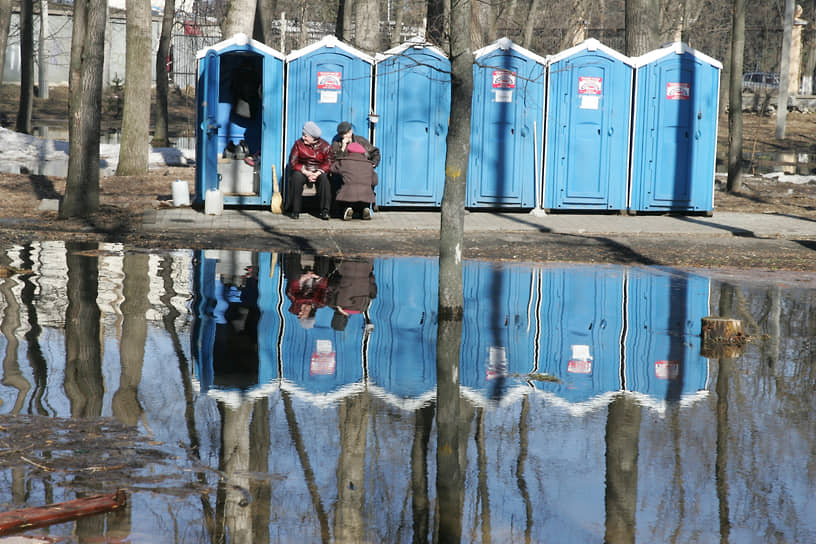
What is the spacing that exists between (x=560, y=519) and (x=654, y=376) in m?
2.58

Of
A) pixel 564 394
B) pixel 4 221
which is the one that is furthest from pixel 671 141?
pixel 564 394

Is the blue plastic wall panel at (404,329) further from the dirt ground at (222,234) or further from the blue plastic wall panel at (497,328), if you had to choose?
the dirt ground at (222,234)

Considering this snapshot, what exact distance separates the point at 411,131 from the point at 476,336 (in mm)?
8138

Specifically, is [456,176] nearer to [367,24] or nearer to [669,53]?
[669,53]

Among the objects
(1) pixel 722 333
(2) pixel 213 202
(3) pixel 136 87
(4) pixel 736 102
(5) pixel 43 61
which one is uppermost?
(5) pixel 43 61

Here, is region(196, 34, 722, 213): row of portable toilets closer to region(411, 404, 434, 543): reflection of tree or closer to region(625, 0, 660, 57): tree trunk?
region(625, 0, 660, 57): tree trunk

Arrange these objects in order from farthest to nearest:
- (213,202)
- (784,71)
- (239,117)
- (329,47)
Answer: (784,71), (239,117), (329,47), (213,202)

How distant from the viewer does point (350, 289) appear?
9.41 meters

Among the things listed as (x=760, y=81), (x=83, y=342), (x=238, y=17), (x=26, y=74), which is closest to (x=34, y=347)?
(x=83, y=342)

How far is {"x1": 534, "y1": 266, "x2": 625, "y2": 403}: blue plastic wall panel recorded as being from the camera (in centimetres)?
622

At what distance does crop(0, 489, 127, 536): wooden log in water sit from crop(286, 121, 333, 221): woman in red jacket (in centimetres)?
1037

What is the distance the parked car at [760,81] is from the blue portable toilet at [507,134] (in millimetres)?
29332

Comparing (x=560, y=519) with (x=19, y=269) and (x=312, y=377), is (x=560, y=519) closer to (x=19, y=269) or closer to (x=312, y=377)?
(x=312, y=377)

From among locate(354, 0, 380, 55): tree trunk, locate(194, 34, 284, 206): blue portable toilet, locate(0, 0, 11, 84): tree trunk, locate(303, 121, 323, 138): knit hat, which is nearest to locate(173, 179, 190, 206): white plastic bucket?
locate(194, 34, 284, 206): blue portable toilet
